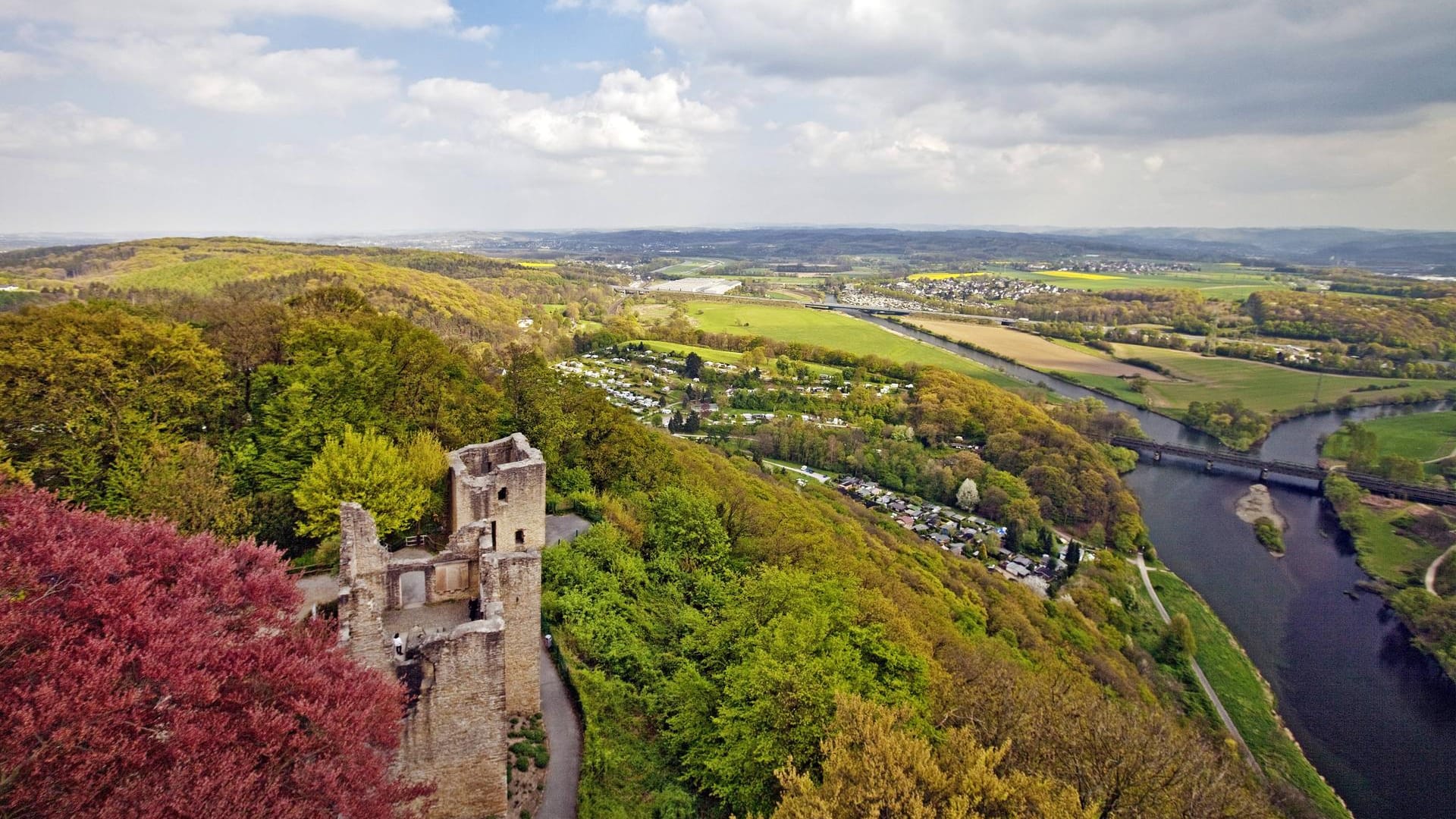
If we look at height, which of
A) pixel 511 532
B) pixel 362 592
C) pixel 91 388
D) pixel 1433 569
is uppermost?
pixel 91 388

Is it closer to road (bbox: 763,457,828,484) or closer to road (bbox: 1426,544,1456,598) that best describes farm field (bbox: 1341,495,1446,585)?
road (bbox: 1426,544,1456,598)

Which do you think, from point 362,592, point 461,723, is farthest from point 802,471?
point 461,723

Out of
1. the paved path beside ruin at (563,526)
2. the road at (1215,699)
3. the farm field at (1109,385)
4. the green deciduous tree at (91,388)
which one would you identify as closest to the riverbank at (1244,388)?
the farm field at (1109,385)

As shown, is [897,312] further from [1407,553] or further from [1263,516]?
[1407,553]

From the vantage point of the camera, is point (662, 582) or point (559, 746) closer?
point (559, 746)

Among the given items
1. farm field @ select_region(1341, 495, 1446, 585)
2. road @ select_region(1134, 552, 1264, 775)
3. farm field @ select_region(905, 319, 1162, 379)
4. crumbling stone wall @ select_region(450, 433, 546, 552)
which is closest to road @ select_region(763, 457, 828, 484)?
road @ select_region(1134, 552, 1264, 775)

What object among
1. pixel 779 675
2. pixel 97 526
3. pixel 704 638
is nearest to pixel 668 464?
pixel 704 638
